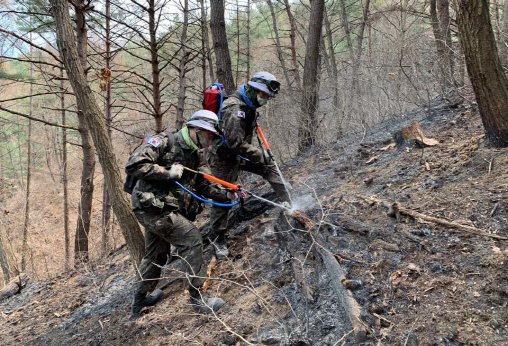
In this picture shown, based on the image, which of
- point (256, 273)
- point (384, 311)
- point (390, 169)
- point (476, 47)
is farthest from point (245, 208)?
point (476, 47)

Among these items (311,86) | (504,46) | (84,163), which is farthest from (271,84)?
(84,163)

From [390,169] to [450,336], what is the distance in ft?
10.1

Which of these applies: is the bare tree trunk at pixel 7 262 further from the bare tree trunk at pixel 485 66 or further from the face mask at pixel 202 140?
the bare tree trunk at pixel 485 66

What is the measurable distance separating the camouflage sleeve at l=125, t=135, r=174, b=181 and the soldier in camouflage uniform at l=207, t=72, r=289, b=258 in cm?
112

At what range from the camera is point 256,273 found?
4090 mm

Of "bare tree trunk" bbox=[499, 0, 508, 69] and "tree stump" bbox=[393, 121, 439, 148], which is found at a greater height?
"bare tree trunk" bbox=[499, 0, 508, 69]

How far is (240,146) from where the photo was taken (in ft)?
15.4

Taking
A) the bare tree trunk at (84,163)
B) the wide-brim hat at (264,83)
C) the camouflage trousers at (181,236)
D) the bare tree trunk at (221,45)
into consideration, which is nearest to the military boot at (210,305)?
the camouflage trousers at (181,236)

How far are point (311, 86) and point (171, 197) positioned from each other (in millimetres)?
5676

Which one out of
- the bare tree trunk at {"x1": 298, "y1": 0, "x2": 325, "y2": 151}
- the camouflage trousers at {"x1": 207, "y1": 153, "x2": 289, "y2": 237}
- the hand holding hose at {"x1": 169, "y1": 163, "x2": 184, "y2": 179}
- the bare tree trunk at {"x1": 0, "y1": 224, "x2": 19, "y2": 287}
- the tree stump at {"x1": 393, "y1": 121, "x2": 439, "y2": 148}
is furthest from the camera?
the bare tree trunk at {"x1": 0, "y1": 224, "x2": 19, "y2": 287}

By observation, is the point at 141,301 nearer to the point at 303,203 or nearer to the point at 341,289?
the point at 303,203

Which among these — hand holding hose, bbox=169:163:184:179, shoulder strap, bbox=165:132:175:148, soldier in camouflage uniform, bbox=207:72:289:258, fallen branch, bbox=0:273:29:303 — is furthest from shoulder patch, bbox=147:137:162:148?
fallen branch, bbox=0:273:29:303

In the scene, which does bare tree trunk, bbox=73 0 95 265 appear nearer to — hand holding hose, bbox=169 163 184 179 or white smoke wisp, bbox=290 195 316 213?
hand holding hose, bbox=169 163 184 179

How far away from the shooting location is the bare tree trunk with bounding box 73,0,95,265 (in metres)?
7.62
